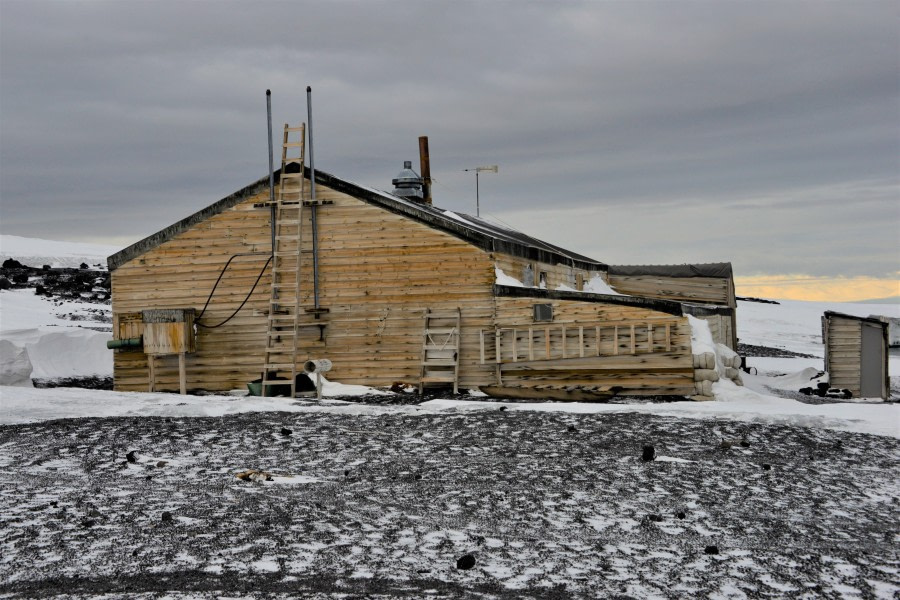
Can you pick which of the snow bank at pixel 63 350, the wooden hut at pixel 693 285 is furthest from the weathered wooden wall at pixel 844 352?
the snow bank at pixel 63 350

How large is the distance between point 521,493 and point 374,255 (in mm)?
15289

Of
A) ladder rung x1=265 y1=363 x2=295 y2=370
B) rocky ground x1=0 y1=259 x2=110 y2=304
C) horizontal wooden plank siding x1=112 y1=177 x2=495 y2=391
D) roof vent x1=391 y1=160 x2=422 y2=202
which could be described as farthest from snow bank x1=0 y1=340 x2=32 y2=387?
rocky ground x1=0 y1=259 x2=110 y2=304

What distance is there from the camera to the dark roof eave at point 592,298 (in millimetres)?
24359

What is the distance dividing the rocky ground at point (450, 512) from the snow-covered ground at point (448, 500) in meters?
0.04

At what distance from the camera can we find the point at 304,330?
2702 centimetres

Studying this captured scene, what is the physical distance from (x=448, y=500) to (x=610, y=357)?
13723 mm

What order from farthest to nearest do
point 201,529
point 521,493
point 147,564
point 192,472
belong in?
point 192,472 < point 521,493 < point 201,529 < point 147,564

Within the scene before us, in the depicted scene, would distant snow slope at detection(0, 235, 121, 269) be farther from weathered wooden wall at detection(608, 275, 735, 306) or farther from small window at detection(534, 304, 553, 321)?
small window at detection(534, 304, 553, 321)

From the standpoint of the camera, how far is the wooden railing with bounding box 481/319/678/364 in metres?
24.4

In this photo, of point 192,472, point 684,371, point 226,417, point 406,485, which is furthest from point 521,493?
point 684,371

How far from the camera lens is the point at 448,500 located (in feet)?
38.7

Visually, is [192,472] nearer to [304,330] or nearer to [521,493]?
[521,493]

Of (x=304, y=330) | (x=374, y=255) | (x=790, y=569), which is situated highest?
(x=374, y=255)

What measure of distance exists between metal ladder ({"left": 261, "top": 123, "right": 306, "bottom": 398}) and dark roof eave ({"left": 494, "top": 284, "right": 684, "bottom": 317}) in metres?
5.63
